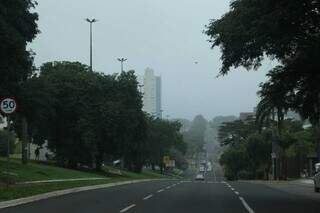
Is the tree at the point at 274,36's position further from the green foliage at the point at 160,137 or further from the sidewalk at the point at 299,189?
the green foliage at the point at 160,137

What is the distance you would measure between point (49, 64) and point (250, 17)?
48127mm

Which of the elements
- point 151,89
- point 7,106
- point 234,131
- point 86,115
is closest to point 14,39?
point 7,106

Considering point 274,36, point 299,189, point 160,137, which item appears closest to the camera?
point 274,36

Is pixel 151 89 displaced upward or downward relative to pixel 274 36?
upward

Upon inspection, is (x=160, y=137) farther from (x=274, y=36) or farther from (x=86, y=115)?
(x=274, y=36)

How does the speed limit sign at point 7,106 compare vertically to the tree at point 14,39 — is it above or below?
below

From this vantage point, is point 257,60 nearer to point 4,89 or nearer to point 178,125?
point 4,89

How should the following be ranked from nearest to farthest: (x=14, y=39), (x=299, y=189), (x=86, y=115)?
(x=14, y=39) < (x=299, y=189) < (x=86, y=115)

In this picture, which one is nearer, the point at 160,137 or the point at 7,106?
the point at 7,106

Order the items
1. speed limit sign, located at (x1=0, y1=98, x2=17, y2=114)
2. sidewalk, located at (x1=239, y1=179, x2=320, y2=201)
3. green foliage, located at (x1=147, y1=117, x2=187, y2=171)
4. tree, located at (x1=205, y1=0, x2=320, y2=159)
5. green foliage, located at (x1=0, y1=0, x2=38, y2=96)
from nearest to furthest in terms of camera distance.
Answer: tree, located at (x1=205, y1=0, x2=320, y2=159) < speed limit sign, located at (x1=0, y1=98, x2=17, y2=114) < green foliage, located at (x1=0, y1=0, x2=38, y2=96) < sidewalk, located at (x1=239, y1=179, x2=320, y2=201) < green foliage, located at (x1=147, y1=117, x2=187, y2=171)

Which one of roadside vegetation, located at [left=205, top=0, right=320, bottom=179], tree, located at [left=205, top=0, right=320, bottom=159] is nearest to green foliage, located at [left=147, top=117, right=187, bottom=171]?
roadside vegetation, located at [left=205, top=0, right=320, bottom=179]

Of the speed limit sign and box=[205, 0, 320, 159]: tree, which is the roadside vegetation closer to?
box=[205, 0, 320, 159]: tree

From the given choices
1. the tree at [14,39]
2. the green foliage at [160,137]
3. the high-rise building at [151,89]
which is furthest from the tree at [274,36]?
the high-rise building at [151,89]

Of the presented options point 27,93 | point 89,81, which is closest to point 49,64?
point 89,81
